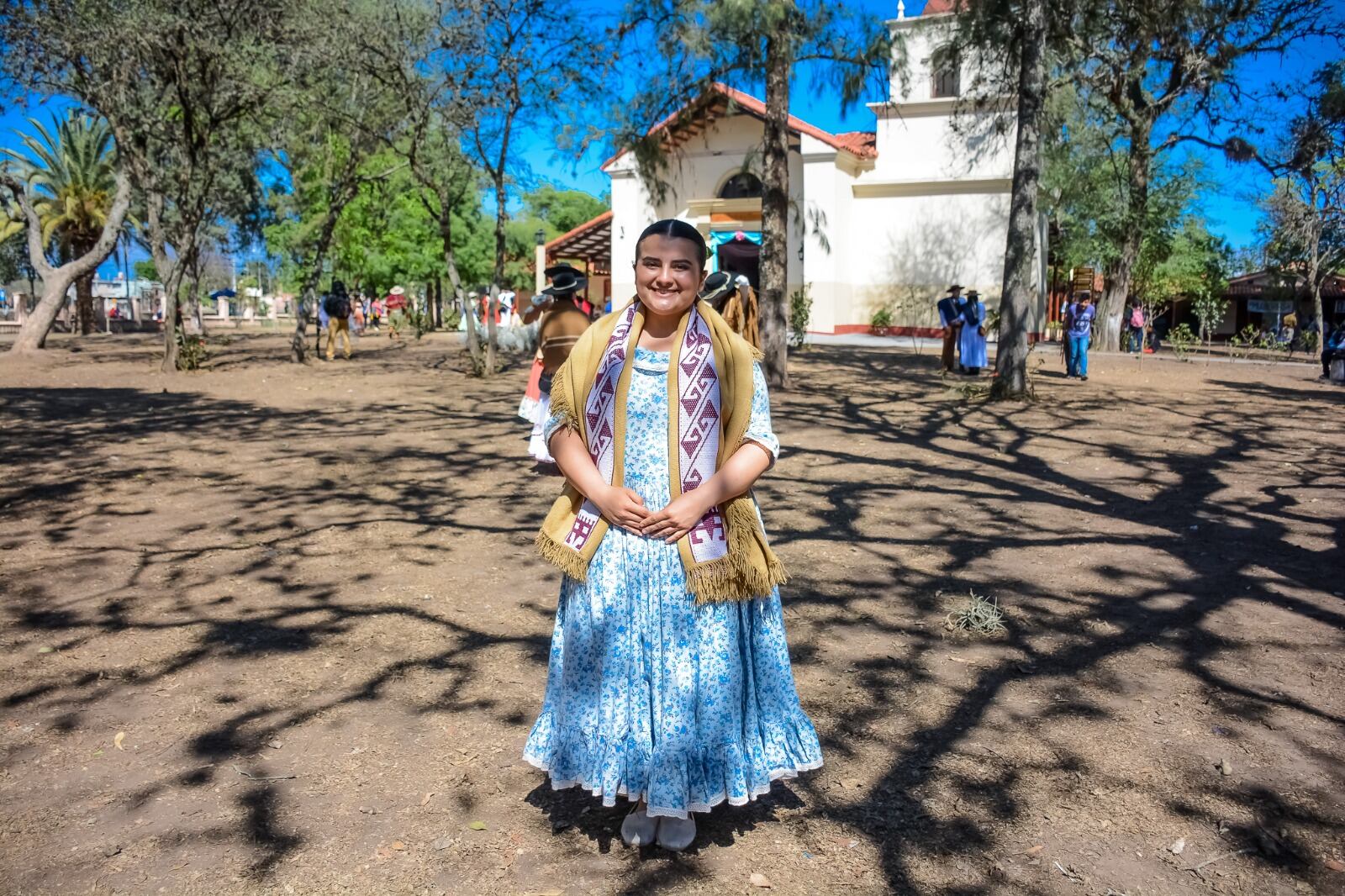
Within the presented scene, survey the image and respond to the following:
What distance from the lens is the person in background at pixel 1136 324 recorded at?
934 inches

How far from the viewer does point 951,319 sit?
1599 cm

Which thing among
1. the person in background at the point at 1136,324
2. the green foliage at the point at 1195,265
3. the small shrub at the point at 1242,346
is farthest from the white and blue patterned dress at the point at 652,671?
the green foliage at the point at 1195,265

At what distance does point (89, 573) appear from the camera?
18.1 feet

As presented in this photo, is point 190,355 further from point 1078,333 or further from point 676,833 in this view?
point 676,833

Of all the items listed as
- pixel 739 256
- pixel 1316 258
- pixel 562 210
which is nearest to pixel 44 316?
pixel 739 256

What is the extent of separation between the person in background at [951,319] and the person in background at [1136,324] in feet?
28.5

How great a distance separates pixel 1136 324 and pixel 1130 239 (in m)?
3.83

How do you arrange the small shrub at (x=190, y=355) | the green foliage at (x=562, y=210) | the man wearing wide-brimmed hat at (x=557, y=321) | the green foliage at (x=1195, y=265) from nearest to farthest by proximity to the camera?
the man wearing wide-brimmed hat at (x=557, y=321) → the small shrub at (x=190, y=355) → the green foliage at (x=1195, y=265) → the green foliage at (x=562, y=210)

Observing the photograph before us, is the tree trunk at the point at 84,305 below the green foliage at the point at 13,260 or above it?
below

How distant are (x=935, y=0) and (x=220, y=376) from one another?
22.1 metres

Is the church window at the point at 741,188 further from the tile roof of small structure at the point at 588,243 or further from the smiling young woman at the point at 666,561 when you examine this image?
the smiling young woman at the point at 666,561

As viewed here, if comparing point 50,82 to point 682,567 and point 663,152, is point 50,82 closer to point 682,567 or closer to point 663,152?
point 663,152

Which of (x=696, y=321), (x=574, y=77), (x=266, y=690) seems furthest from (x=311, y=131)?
(x=696, y=321)

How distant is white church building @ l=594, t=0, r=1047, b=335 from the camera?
27.7m
